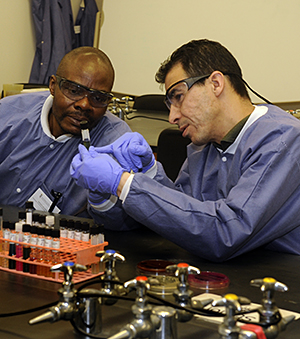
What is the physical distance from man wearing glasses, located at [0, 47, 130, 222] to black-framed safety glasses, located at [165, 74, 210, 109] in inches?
13.8

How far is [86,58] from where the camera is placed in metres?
1.90

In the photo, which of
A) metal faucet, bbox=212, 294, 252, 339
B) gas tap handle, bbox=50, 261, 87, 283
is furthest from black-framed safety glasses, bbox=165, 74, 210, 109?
metal faucet, bbox=212, 294, 252, 339

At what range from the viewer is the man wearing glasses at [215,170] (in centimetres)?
128

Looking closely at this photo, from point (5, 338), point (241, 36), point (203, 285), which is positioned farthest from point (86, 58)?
point (241, 36)

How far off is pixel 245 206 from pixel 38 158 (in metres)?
1.08

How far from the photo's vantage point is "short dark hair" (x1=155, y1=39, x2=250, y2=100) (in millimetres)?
1587

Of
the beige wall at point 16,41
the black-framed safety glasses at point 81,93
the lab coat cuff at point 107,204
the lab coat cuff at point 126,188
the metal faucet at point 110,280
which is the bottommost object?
the lab coat cuff at point 107,204

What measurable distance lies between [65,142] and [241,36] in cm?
284

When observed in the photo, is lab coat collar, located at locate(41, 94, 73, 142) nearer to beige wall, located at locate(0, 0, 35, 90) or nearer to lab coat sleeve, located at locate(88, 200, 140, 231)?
lab coat sleeve, located at locate(88, 200, 140, 231)

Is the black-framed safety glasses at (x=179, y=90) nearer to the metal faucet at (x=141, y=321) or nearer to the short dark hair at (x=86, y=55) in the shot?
the short dark hair at (x=86, y=55)

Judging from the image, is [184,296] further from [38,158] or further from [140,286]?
[38,158]

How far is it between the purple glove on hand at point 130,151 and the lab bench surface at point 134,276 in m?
0.24

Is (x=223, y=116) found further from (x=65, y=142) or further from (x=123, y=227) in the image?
(x=65, y=142)

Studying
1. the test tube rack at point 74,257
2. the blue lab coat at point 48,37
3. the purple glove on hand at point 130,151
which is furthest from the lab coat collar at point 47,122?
the blue lab coat at point 48,37
